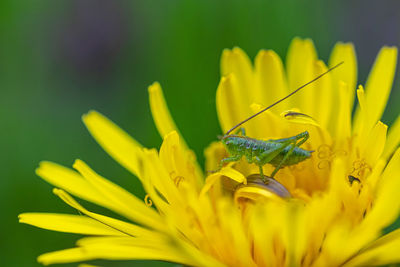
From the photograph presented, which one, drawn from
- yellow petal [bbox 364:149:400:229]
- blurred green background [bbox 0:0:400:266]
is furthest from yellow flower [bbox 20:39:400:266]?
blurred green background [bbox 0:0:400:266]

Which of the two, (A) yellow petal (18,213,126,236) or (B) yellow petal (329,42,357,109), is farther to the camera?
(B) yellow petal (329,42,357,109)

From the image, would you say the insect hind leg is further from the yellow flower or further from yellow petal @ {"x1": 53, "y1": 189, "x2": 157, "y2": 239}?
yellow petal @ {"x1": 53, "y1": 189, "x2": 157, "y2": 239}

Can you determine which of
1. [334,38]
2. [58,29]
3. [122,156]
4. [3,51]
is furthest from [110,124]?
[58,29]

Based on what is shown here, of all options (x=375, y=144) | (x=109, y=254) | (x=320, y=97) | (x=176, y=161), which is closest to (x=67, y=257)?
(x=109, y=254)

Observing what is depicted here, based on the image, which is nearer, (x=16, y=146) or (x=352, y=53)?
(x=352, y=53)

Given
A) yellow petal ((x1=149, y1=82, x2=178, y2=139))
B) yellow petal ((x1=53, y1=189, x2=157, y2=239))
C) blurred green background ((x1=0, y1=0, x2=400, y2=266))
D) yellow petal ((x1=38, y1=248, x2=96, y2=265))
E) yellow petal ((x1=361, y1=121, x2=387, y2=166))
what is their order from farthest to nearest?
blurred green background ((x1=0, y1=0, x2=400, y2=266)) < yellow petal ((x1=149, y1=82, x2=178, y2=139)) < yellow petal ((x1=361, y1=121, x2=387, y2=166)) < yellow petal ((x1=53, y1=189, x2=157, y2=239)) < yellow petal ((x1=38, y1=248, x2=96, y2=265))

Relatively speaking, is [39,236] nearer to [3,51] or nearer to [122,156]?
[122,156]

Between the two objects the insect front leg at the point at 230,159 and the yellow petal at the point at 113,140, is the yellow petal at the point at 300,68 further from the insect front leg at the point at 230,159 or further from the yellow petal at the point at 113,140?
the yellow petal at the point at 113,140
